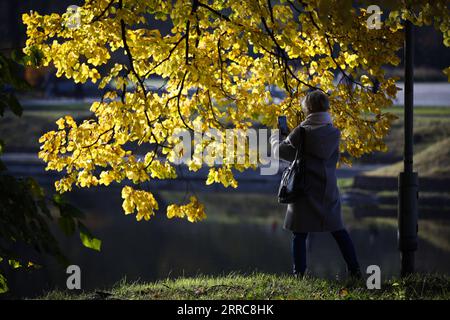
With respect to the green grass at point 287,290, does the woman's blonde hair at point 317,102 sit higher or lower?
higher

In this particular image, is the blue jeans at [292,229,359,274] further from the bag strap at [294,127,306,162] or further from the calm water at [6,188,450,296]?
the calm water at [6,188,450,296]

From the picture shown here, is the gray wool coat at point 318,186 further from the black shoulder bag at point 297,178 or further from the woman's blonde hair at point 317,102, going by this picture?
the woman's blonde hair at point 317,102

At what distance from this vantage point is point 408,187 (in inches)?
301

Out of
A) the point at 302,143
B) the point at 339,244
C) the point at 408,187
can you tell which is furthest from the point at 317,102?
the point at 408,187

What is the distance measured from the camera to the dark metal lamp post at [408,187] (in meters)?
7.63

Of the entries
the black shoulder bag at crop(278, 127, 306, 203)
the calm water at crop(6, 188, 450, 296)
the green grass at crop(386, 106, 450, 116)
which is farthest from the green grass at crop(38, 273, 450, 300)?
the green grass at crop(386, 106, 450, 116)

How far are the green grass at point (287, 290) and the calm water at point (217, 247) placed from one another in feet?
18.2

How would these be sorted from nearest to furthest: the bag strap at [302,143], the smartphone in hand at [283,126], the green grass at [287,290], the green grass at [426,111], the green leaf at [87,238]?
the green leaf at [87,238]
the green grass at [287,290]
the bag strap at [302,143]
the smartphone in hand at [283,126]
the green grass at [426,111]

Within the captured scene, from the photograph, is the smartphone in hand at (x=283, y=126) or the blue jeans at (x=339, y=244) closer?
the blue jeans at (x=339, y=244)

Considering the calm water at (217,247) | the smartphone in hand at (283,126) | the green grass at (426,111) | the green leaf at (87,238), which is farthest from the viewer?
the green grass at (426,111)

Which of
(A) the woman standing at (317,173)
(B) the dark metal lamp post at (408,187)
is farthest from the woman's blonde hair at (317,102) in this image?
(B) the dark metal lamp post at (408,187)

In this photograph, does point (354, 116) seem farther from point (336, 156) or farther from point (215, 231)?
point (215, 231)

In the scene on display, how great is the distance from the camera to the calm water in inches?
572

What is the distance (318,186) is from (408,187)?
4.11 ft
